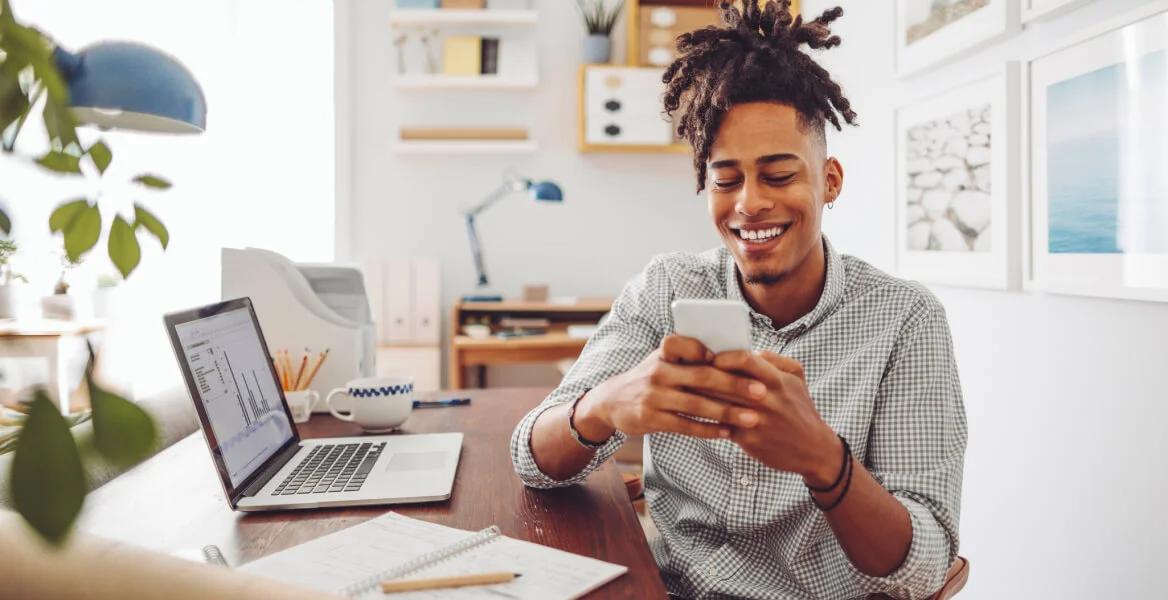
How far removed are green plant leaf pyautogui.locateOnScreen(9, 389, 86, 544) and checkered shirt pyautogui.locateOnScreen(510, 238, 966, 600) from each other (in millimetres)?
919

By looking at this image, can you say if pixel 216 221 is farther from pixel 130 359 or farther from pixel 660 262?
pixel 660 262

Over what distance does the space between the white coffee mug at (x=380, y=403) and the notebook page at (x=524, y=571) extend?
0.57 metres

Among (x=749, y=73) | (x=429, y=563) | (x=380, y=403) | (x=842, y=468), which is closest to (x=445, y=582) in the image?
(x=429, y=563)

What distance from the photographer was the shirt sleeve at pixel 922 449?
97 centimetres

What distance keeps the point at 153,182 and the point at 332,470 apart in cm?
93

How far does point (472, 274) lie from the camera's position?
4074 millimetres

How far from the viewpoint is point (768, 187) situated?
1.19 metres

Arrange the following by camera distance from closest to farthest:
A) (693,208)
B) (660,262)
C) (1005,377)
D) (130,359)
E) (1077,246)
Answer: (660,262) < (1077,246) < (1005,377) < (130,359) < (693,208)

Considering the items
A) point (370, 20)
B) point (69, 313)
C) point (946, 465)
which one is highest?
point (370, 20)

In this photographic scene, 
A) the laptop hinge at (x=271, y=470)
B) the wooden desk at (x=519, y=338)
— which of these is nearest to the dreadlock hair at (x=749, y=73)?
the laptop hinge at (x=271, y=470)

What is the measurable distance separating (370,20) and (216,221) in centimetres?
129

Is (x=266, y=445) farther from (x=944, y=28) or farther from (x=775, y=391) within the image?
(x=944, y=28)

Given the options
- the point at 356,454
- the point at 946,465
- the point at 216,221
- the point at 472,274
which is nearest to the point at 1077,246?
the point at 946,465

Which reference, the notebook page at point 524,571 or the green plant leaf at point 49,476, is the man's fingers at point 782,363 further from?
the green plant leaf at point 49,476
